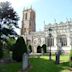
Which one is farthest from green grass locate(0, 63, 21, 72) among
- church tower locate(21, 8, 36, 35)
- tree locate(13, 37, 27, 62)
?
church tower locate(21, 8, 36, 35)

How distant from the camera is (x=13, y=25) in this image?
34500mm

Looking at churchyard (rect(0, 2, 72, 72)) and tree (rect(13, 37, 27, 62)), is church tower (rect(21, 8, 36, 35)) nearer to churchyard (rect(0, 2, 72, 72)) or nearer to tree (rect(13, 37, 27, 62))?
churchyard (rect(0, 2, 72, 72))

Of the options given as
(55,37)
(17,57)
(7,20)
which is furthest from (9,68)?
(55,37)

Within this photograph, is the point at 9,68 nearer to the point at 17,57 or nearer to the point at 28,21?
the point at 17,57

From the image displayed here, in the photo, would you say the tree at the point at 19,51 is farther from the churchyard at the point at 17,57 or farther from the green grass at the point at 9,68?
the green grass at the point at 9,68

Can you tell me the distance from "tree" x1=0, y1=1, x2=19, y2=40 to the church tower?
56.4 meters

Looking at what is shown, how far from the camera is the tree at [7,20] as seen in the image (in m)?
32.9

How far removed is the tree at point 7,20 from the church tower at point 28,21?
56440 millimetres

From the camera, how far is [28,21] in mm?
93188

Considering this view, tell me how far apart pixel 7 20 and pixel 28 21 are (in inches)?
2343

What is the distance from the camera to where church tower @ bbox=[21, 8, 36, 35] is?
9198 cm

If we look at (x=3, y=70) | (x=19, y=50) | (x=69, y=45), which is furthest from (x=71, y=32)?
(x=3, y=70)

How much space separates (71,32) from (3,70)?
140 ft

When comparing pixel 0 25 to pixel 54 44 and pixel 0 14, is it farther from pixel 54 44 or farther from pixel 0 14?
pixel 54 44
